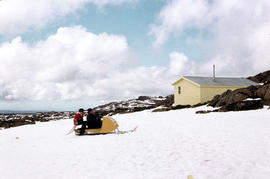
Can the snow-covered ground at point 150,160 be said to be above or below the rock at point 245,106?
below

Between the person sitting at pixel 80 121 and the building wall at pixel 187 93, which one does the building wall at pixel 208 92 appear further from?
the person sitting at pixel 80 121

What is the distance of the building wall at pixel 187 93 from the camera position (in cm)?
3359

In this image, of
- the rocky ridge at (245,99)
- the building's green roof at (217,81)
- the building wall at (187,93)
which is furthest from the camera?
the building's green roof at (217,81)

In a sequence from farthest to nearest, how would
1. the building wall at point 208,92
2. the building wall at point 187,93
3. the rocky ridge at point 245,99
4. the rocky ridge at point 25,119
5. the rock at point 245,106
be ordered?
the building wall at point 187,93, the building wall at point 208,92, the rocky ridge at point 25,119, the rocky ridge at point 245,99, the rock at point 245,106

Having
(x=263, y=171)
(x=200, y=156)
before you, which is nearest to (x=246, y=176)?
(x=263, y=171)

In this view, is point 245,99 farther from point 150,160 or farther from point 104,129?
point 150,160

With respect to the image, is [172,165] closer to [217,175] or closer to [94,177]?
[217,175]

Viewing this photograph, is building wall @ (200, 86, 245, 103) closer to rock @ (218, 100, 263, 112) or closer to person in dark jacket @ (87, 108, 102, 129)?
rock @ (218, 100, 263, 112)

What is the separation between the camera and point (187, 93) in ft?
117

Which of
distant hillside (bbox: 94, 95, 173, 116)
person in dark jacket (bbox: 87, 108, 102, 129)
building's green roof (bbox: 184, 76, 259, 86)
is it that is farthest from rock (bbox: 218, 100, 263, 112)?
distant hillside (bbox: 94, 95, 173, 116)

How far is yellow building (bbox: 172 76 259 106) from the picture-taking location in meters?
33.3

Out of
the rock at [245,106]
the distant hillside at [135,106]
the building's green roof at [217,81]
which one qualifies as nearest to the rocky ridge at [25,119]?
the distant hillside at [135,106]

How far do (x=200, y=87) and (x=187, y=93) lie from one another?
3.02 m

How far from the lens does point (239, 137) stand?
10.1 meters
